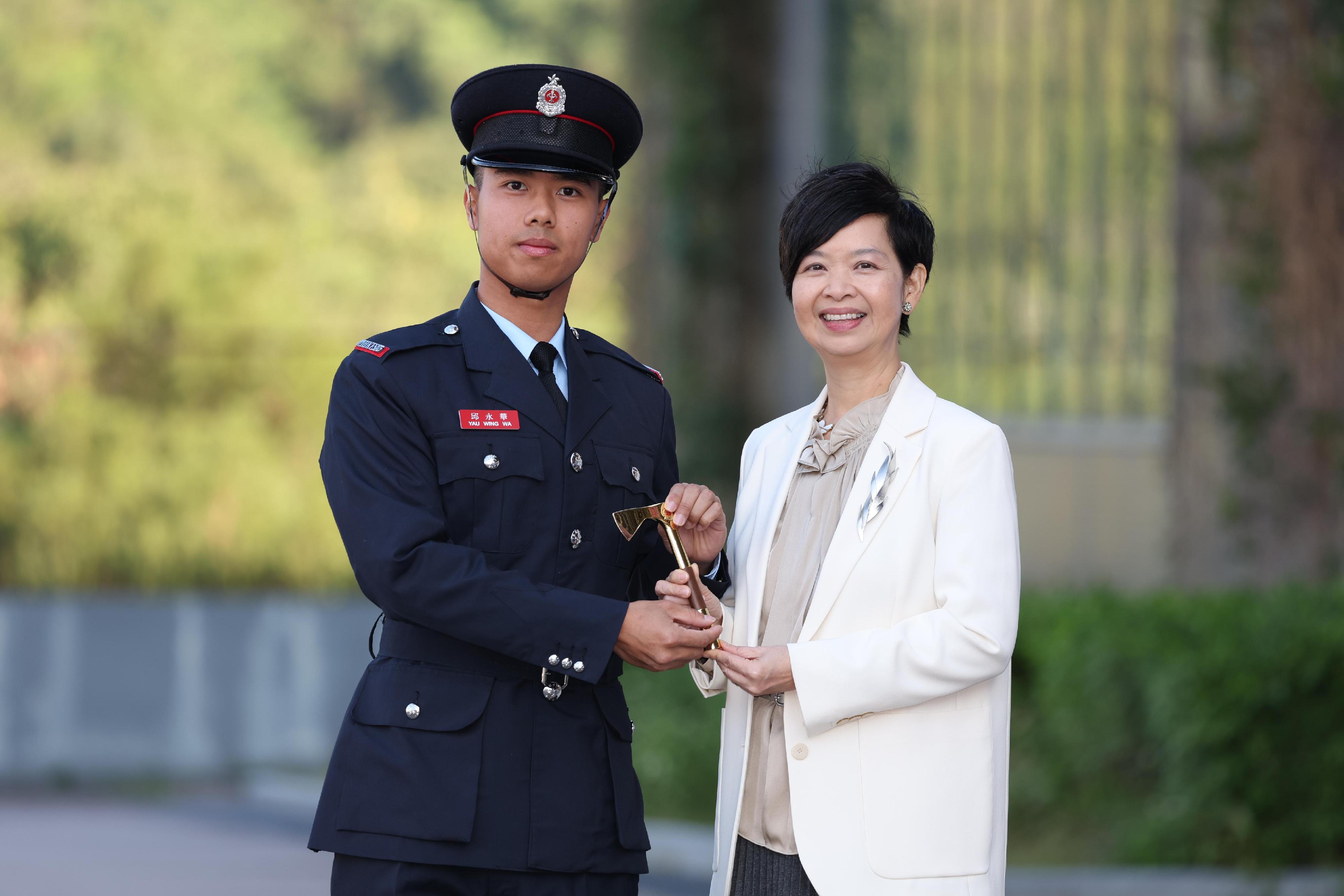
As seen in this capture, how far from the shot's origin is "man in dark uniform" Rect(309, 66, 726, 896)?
2.52 metres

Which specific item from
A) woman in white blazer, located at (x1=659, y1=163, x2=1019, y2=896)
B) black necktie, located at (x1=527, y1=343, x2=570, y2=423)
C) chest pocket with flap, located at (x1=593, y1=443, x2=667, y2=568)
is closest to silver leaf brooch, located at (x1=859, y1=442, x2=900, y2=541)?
woman in white blazer, located at (x1=659, y1=163, x2=1019, y2=896)

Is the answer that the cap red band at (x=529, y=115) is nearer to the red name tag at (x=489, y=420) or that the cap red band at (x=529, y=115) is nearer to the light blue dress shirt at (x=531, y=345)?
the light blue dress shirt at (x=531, y=345)

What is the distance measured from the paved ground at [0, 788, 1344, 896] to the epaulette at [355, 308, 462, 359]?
3.44 metres

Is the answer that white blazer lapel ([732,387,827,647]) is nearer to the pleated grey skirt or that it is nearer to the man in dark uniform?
the man in dark uniform

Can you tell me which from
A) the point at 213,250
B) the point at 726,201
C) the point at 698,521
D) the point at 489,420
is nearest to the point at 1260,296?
the point at 726,201

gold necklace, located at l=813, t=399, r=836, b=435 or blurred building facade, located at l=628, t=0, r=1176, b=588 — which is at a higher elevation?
blurred building facade, located at l=628, t=0, r=1176, b=588

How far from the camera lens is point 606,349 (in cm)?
297

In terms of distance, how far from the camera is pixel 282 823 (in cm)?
810

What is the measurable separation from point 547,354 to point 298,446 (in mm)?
9248

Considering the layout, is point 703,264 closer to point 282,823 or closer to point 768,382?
point 768,382

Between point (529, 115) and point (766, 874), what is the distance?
1334 millimetres

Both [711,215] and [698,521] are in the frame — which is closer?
[698,521]

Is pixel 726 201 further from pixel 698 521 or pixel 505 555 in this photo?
pixel 505 555

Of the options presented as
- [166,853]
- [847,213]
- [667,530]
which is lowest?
[166,853]
